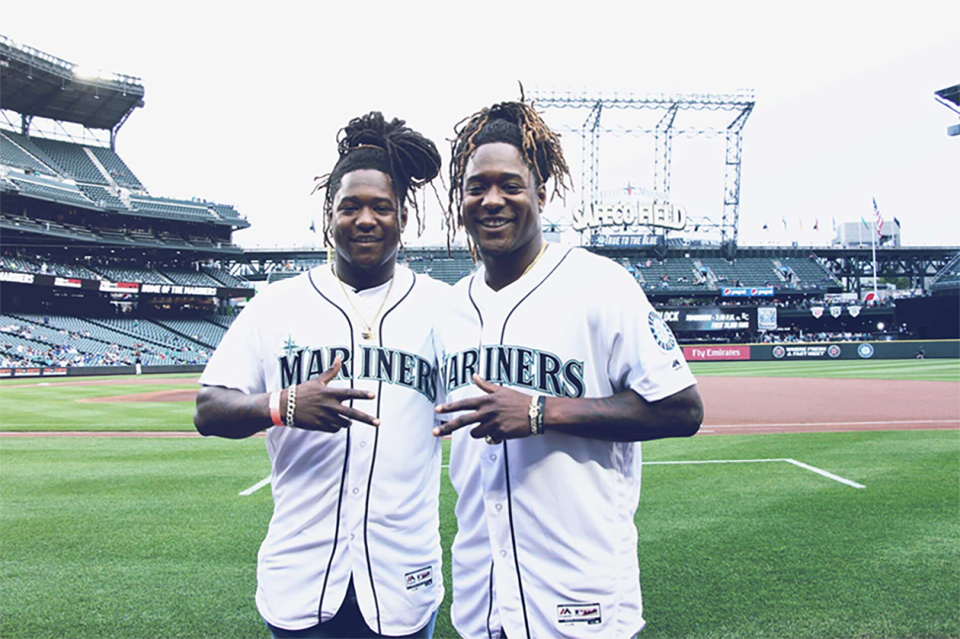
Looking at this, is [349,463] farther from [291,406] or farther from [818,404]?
[818,404]

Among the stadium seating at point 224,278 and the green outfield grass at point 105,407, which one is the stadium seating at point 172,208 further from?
the green outfield grass at point 105,407

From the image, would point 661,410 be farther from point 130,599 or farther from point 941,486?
point 941,486

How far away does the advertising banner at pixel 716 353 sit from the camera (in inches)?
1433

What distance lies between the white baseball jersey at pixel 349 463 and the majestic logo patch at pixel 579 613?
0.54 metres

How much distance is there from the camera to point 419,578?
2.17 meters

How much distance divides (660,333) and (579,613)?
911 mm

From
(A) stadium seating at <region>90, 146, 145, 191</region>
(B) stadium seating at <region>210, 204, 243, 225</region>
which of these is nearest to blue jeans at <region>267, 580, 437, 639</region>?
(B) stadium seating at <region>210, 204, 243, 225</region>

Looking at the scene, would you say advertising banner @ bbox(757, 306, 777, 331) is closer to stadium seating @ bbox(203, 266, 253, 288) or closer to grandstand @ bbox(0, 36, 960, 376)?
grandstand @ bbox(0, 36, 960, 376)

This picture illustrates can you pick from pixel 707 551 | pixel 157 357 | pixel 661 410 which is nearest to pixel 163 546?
pixel 707 551

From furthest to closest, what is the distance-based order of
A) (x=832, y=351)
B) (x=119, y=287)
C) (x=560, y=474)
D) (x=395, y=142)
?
(x=119, y=287), (x=832, y=351), (x=395, y=142), (x=560, y=474)

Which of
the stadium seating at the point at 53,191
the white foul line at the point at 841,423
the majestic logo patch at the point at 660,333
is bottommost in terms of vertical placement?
the white foul line at the point at 841,423

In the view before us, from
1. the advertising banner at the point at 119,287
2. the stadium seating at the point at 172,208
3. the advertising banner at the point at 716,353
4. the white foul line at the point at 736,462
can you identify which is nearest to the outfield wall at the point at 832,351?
the advertising banner at the point at 716,353

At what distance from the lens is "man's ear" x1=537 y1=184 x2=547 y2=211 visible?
2274 millimetres

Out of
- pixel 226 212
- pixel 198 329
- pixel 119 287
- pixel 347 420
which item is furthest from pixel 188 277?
pixel 347 420
